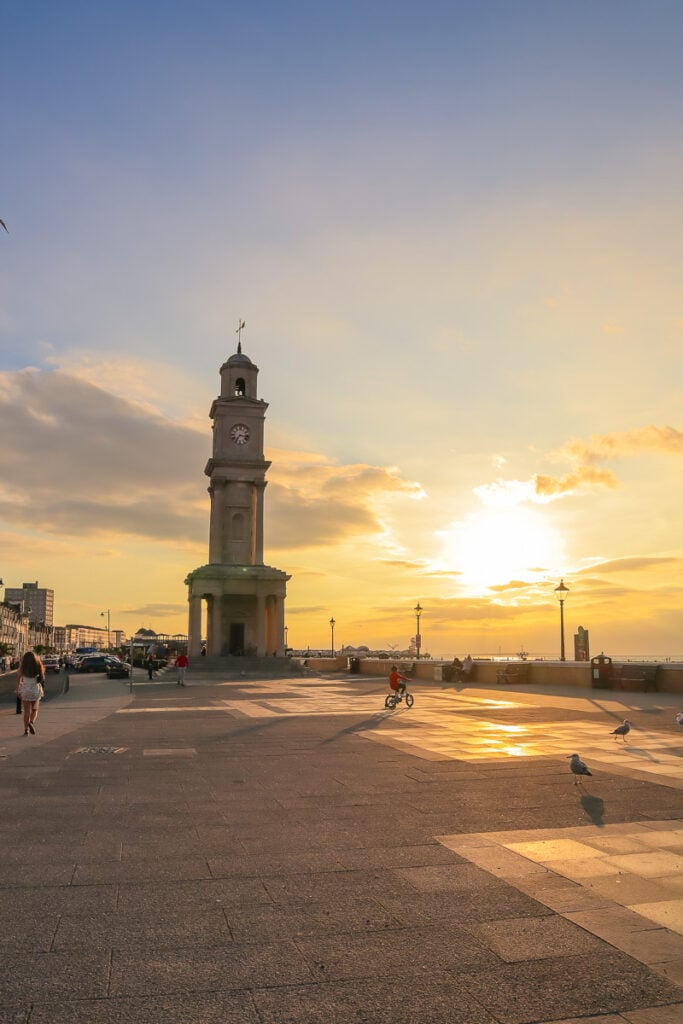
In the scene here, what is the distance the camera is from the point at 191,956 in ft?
19.0

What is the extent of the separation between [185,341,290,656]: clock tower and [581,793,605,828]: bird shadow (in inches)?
2517

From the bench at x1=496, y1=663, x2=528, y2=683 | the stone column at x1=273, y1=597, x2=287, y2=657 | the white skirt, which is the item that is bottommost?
the bench at x1=496, y1=663, x2=528, y2=683

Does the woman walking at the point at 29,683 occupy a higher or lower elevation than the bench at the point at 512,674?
higher

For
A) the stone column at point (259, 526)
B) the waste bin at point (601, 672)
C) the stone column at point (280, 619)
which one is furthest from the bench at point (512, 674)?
the stone column at point (259, 526)

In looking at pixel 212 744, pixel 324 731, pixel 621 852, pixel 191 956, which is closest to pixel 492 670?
pixel 324 731

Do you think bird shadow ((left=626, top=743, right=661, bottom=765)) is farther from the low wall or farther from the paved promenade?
the low wall

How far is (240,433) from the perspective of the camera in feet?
269

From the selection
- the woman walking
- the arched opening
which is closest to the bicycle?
the woman walking

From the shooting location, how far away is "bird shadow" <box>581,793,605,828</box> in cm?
1000

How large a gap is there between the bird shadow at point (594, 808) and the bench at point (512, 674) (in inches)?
1248

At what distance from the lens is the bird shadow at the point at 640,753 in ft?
49.0

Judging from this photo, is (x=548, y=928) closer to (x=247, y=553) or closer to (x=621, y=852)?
(x=621, y=852)

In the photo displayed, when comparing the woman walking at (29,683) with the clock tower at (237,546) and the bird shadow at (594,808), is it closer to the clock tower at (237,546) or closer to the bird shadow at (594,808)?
the bird shadow at (594,808)

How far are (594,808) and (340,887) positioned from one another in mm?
4691
